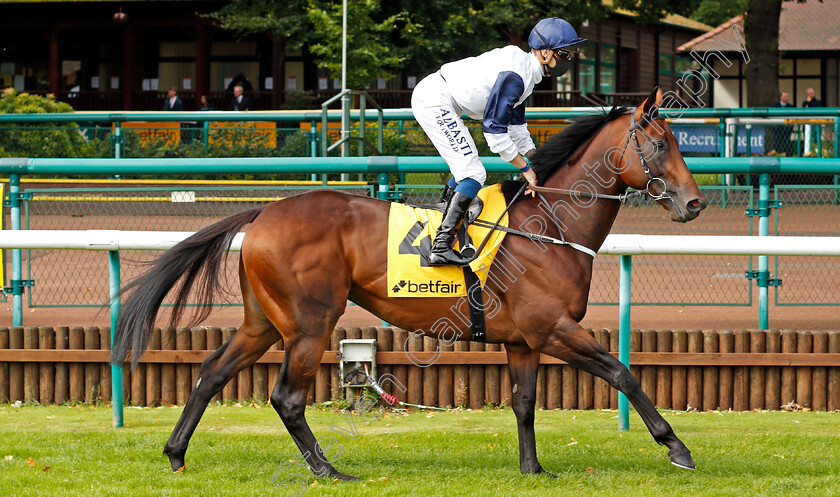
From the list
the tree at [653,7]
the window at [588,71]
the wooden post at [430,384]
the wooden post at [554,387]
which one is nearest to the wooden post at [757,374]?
the wooden post at [554,387]

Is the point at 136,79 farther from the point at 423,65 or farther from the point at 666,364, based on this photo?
the point at 666,364

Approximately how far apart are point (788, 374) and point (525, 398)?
227 centimetres

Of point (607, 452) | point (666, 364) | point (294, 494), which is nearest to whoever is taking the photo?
point (294, 494)

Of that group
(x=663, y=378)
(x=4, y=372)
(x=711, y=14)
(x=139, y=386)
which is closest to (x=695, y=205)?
(x=663, y=378)

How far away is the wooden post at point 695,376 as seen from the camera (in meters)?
6.52

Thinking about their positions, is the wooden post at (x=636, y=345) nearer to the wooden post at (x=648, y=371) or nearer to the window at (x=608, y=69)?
the wooden post at (x=648, y=371)

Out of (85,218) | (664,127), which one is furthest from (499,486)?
(85,218)

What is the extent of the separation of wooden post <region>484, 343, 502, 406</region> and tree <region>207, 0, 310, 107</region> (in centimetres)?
1637

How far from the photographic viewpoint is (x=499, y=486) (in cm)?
473

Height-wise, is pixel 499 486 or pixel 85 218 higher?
pixel 85 218

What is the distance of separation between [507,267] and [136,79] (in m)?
24.2

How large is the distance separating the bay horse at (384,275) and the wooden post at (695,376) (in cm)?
175

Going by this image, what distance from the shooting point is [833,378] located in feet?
21.2

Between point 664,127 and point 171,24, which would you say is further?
point 171,24
